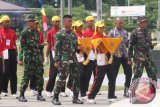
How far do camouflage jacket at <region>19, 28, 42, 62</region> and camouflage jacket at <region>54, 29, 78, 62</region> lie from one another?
26.7 inches

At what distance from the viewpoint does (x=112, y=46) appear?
31.6 feet

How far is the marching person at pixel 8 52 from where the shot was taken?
10.6 metres

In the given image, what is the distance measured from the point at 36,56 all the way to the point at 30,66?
9.2 inches

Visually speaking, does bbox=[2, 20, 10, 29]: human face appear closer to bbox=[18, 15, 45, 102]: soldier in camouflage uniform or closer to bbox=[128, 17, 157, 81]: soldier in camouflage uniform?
bbox=[18, 15, 45, 102]: soldier in camouflage uniform

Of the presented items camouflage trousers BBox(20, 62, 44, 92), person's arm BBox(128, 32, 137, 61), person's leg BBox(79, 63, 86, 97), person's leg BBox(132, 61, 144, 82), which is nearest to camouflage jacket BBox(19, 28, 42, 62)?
camouflage trousers BBox(20, 62, 44, 92)

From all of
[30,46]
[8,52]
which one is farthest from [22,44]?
[8,52]

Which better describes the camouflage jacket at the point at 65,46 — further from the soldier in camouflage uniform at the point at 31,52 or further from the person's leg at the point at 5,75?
the person's leg at the point at 5,75

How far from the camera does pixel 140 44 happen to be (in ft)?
33.2

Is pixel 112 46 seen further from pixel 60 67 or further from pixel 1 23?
pixel 1 23

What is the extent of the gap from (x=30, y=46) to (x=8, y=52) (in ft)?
2.82

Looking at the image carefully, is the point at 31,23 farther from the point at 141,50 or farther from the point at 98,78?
the point at 141,50

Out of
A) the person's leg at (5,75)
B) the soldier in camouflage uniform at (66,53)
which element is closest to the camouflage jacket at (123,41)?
the soldier in camouflage uniform at (66,53)

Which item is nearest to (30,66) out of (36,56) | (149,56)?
(36,56)

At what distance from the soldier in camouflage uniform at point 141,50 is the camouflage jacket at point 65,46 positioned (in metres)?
1.33
